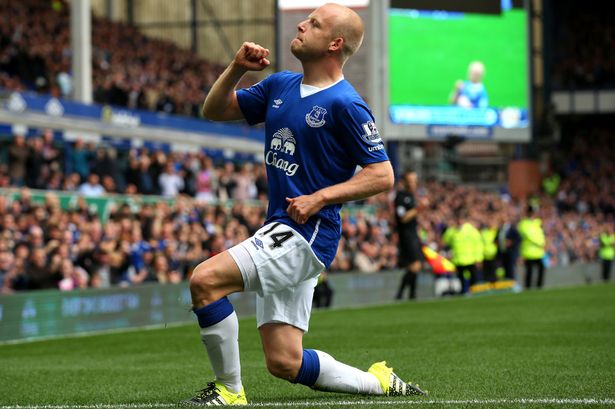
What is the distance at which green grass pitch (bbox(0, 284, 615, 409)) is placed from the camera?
7.17m

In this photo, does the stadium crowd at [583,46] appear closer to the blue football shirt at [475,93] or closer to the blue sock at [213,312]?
the blue football shirt at [475,93]

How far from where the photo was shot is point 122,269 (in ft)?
58.1

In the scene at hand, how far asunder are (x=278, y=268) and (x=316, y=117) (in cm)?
81

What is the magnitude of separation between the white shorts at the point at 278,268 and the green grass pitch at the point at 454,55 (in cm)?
2971

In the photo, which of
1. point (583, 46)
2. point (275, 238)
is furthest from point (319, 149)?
point (583, 46)

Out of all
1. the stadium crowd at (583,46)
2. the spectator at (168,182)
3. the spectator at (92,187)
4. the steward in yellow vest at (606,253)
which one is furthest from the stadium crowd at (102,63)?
the stadium crowd at (583,46)

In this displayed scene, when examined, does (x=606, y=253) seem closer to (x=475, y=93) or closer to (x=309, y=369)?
(x=475, y=93)

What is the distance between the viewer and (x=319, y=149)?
6.49 metres

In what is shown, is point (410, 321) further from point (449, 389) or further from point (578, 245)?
point (578, 245)

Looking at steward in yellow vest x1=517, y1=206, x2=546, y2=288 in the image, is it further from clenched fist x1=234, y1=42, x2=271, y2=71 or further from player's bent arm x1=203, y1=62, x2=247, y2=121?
clenched fist x1=234, y1=42, x2=271, y2=71

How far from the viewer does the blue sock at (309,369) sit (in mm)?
6648

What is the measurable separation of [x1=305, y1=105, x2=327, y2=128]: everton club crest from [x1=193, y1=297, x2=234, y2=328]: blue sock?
102cm

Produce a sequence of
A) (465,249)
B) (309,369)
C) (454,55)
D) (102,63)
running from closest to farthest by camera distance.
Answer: (309,369)
(465,249)
(102,63)
(454,55)

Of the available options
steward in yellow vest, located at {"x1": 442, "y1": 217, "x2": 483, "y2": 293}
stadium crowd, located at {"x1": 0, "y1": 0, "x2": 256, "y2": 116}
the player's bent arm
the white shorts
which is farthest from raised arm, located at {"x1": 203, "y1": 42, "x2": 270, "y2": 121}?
stadium crowd, located at {"x1": 0, "y1": 0, "x2": 256, "y2": 116}
